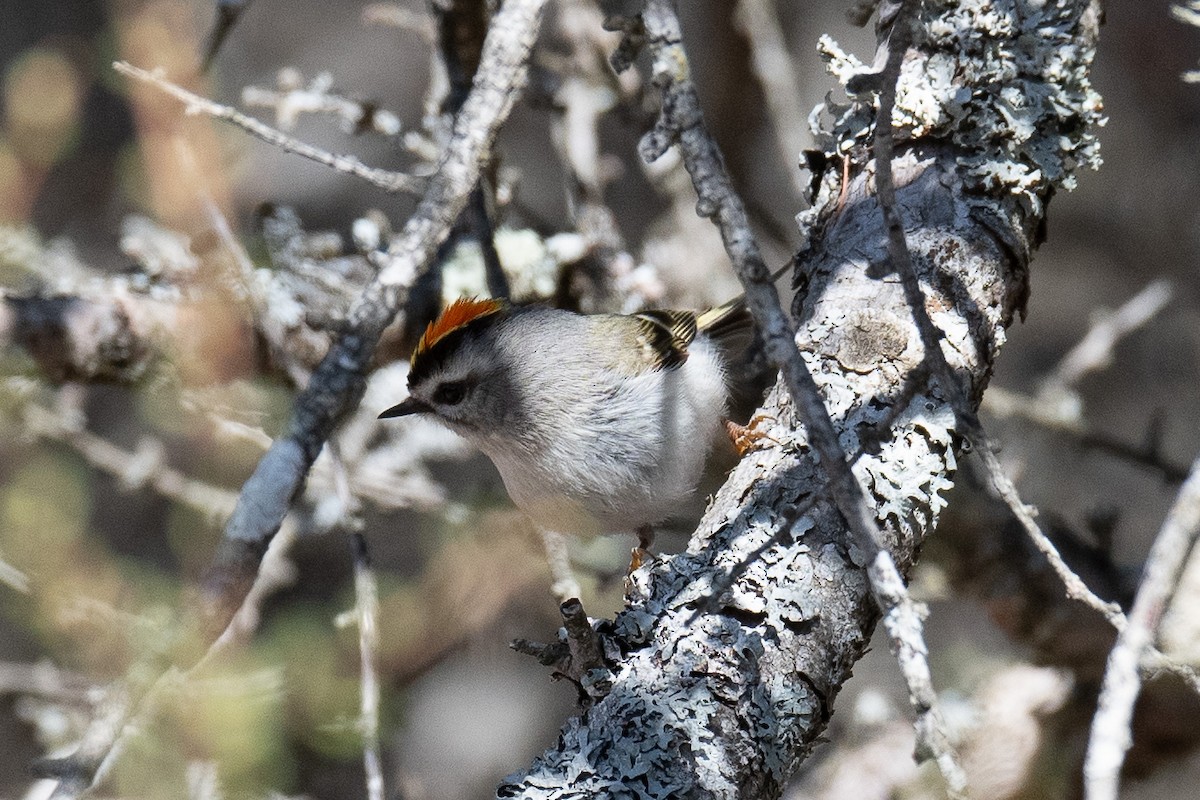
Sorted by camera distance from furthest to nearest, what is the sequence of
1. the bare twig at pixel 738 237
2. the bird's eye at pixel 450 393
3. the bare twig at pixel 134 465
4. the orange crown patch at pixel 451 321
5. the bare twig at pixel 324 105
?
the bare twig at pixel 134 465
the bare twig at pixel 324 105
the bird's eye at pixel 450 393
the orange crown patch at pixel 451 321
the bare twig at pixel 738 237

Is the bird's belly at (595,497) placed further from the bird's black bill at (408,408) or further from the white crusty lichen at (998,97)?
the white crusty lichen at (998,97)

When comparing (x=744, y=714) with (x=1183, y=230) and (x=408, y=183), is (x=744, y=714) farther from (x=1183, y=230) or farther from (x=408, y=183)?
(x=1183, y=230)

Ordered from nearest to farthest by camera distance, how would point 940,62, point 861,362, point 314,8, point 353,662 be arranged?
point 861,362 < point 940,62 < point 353,662 < point 314,8

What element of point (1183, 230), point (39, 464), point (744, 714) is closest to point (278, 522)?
point (744, 714)

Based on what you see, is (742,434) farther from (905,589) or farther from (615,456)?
(905,589)

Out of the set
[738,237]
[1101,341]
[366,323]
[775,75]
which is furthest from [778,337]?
[1101,341]

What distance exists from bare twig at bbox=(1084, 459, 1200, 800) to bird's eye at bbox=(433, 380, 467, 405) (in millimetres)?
1710

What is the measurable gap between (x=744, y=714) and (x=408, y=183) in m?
0.94

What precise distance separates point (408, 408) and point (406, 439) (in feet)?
2.51

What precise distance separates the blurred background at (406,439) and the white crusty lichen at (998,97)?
41.9 inches

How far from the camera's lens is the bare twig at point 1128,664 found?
0.91 metres

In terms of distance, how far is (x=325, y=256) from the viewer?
9.13ft

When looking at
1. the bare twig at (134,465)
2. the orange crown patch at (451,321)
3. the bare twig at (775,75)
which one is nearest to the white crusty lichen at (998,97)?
the orange crown patch at (451,321)

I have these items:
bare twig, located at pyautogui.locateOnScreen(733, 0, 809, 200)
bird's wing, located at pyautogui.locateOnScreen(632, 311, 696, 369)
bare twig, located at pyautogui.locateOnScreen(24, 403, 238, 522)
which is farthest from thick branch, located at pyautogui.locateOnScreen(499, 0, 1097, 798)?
bare twig, located at pyautogui.locateOnScreen(24, 403, 238, 522)
